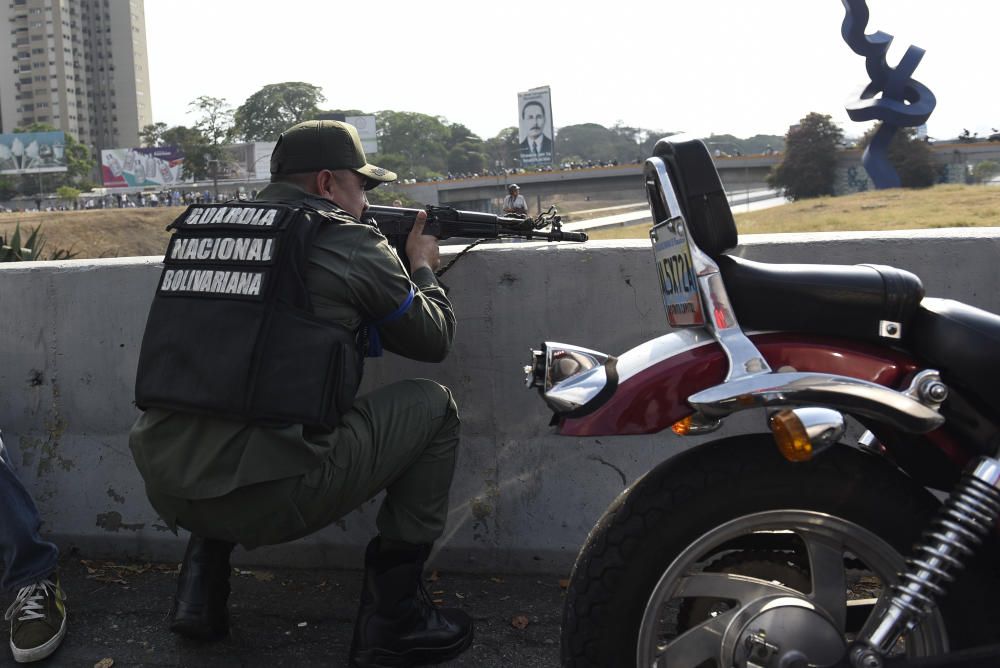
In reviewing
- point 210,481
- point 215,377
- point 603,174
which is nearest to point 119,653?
point 210,481

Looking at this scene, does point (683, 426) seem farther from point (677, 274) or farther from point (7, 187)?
point (7, 187)

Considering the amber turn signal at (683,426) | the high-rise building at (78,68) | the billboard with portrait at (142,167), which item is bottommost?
the amber turn signal at (683,426)

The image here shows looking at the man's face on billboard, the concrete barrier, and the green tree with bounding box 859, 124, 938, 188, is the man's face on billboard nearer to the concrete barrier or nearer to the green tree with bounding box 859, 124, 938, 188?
the green tree with bounding box 859, 124, 938, 188

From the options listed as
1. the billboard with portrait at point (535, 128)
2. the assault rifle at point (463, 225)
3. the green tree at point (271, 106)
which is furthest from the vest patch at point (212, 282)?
the billboard with portrait at point (535, 128)

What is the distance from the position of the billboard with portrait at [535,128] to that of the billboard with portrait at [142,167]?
39.2 m

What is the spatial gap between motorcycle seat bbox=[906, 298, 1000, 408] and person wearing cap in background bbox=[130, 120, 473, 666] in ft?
4.52

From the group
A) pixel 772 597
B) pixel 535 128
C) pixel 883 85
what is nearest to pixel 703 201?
pixel 772 597

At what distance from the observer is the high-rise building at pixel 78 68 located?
495ft

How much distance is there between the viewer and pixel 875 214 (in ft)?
118

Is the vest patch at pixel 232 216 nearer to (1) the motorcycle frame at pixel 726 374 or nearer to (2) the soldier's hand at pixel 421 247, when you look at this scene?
(2) the soldier's hand at pixel 421 247

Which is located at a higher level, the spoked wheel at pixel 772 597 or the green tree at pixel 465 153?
the green tree at pixel 465 153

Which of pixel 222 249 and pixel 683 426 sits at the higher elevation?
pixel 222 249

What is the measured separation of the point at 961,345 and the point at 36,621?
9.24ft

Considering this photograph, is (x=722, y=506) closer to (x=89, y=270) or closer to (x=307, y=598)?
(x=307, y=598)
